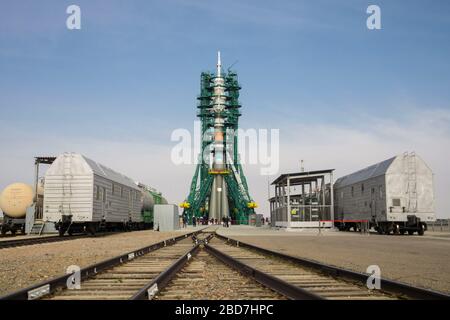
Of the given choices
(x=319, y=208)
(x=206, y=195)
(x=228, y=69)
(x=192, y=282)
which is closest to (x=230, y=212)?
(x=206, y=195)

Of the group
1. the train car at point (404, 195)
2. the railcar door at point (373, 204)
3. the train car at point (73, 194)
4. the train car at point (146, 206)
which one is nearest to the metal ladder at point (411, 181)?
the train car at point (404, 195)

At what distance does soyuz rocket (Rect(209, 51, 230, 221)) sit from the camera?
8594cm

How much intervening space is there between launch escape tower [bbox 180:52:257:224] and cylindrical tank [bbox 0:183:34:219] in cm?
5462

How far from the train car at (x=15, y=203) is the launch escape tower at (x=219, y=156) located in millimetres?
54241

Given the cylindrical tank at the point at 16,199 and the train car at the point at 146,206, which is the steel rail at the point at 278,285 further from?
the train car at the point at 146,206

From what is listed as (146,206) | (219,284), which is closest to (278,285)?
(219,284)

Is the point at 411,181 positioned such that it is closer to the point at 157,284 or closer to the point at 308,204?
the point at 308,204

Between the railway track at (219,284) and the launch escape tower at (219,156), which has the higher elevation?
the launch escape tower at (219,156)

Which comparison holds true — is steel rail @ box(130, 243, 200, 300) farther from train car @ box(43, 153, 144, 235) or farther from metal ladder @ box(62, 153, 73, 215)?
metal ladder @ box(62, 153, 73, 215)

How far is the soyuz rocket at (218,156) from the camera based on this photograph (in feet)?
282

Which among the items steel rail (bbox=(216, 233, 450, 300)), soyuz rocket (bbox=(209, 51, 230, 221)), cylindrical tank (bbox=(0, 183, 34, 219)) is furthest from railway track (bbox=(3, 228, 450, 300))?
soyuz rocket (bbox=(209, 51, 230, 221))
